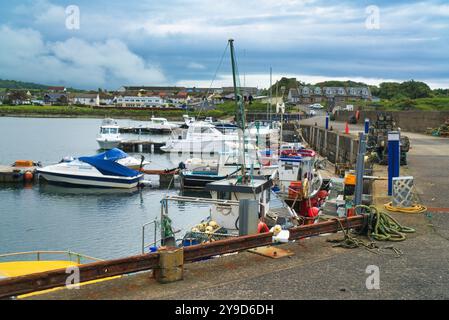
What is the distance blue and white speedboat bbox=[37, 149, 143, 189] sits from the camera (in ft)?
101

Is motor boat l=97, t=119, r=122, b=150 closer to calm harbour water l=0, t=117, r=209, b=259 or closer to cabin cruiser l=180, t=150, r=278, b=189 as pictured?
calm harbour water l=0, t=117, r=209, b=259

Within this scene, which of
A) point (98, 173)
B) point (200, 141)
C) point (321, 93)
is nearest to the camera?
point (98, 173)

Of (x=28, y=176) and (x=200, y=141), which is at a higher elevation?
(x=200, y=141)

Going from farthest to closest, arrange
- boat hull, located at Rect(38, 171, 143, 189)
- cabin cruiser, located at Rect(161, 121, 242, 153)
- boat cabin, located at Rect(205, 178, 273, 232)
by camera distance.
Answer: cabin cruiser, located at Rect(161, 121, 242, 153) → boat hull, located at Rect(38, 171, 143, 189) → boat cabin, located at Rect(205, 178, 273, 232)

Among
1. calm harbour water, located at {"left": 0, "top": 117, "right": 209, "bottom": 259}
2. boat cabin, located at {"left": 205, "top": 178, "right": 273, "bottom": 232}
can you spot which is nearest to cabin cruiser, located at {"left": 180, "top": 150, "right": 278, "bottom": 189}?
calm harbour water, located at {"left": 0, "top": 117, "right": 209, "bottom": 259}

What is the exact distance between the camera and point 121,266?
21.7ft

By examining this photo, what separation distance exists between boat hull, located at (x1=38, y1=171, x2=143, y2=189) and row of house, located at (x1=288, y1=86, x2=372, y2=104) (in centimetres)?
11862

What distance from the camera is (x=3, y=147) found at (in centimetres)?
6022

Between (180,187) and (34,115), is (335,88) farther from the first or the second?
(180,187)

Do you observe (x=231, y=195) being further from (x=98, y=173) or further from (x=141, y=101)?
(x=141, y=101)

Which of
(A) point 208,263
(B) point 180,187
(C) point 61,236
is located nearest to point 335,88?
(B) point 180,187

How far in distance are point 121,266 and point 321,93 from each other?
152018 millimetres

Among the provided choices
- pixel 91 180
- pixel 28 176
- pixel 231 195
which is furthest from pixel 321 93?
pixel 231 195

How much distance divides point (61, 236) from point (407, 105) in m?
56.3
